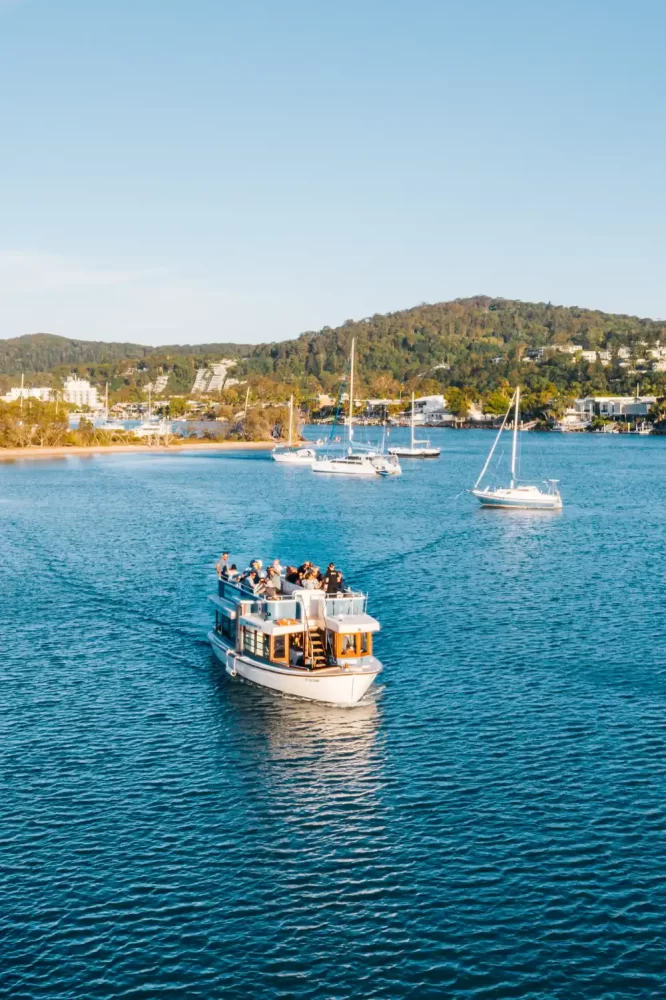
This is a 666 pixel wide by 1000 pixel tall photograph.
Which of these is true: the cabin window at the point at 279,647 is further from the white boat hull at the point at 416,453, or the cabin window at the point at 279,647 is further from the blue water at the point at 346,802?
the white boat hull at the point at 416,453

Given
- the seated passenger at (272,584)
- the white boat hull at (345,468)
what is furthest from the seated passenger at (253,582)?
the white boat hull at (345,468)

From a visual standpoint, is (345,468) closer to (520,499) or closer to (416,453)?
(416,453)

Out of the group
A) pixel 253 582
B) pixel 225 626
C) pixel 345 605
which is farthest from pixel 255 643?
pixel 345 605

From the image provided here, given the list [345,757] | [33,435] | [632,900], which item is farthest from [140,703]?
[33,435]

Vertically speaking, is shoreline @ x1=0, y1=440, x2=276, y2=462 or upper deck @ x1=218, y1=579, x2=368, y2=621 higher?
shoreline @ x1=0, y1=440, x2=276, y2=462

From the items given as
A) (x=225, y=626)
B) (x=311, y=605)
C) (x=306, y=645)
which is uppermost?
(x=311, y=605)

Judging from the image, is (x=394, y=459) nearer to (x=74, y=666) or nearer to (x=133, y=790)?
(x=74, y=666)

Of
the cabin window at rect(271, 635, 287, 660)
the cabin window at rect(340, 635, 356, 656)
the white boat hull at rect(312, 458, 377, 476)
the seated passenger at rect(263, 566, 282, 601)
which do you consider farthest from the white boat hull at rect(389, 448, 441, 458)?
the cabin window at rect(340, 635, 356, 656)

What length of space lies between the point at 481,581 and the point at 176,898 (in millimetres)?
39293

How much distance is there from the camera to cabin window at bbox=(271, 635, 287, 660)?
1492 inches

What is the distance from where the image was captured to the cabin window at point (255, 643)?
38500 millimetres

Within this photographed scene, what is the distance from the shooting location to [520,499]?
95250mm

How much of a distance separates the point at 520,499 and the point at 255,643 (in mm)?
60225

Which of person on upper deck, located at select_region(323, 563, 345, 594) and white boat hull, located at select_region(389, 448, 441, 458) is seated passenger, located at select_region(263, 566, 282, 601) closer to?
person on upper deck, located at select_region(323, 563, 345, 594)
